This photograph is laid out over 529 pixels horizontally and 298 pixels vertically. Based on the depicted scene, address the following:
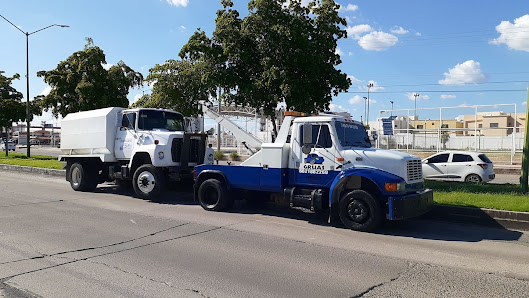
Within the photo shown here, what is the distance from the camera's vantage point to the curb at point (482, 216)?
843cm

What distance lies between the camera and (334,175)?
856 centimetres

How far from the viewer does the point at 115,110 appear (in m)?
13.2

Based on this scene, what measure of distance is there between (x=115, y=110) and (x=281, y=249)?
8722mm

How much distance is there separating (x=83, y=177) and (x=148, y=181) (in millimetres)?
3418

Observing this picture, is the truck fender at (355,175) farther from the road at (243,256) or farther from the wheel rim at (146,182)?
the wheel rim at (146,182)

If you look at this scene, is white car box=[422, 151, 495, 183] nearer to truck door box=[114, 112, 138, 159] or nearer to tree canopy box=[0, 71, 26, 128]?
truck door box=[114, 112, 138, 159]

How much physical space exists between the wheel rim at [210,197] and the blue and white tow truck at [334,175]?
0.99 ft

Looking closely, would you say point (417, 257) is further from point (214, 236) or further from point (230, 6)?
point (230, 6)

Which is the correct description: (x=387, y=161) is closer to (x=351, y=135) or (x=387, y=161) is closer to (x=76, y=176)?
(x=351, y=135)

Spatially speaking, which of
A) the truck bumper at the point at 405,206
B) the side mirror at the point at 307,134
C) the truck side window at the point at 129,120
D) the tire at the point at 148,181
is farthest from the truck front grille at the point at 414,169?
the truck side window at the point at 129,120

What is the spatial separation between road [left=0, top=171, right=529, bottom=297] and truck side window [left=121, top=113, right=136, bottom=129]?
3.40m

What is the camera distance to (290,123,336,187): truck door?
8648mm

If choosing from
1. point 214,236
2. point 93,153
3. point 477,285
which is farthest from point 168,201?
point 477,285

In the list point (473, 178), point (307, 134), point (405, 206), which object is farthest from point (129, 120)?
point (473, 178)
